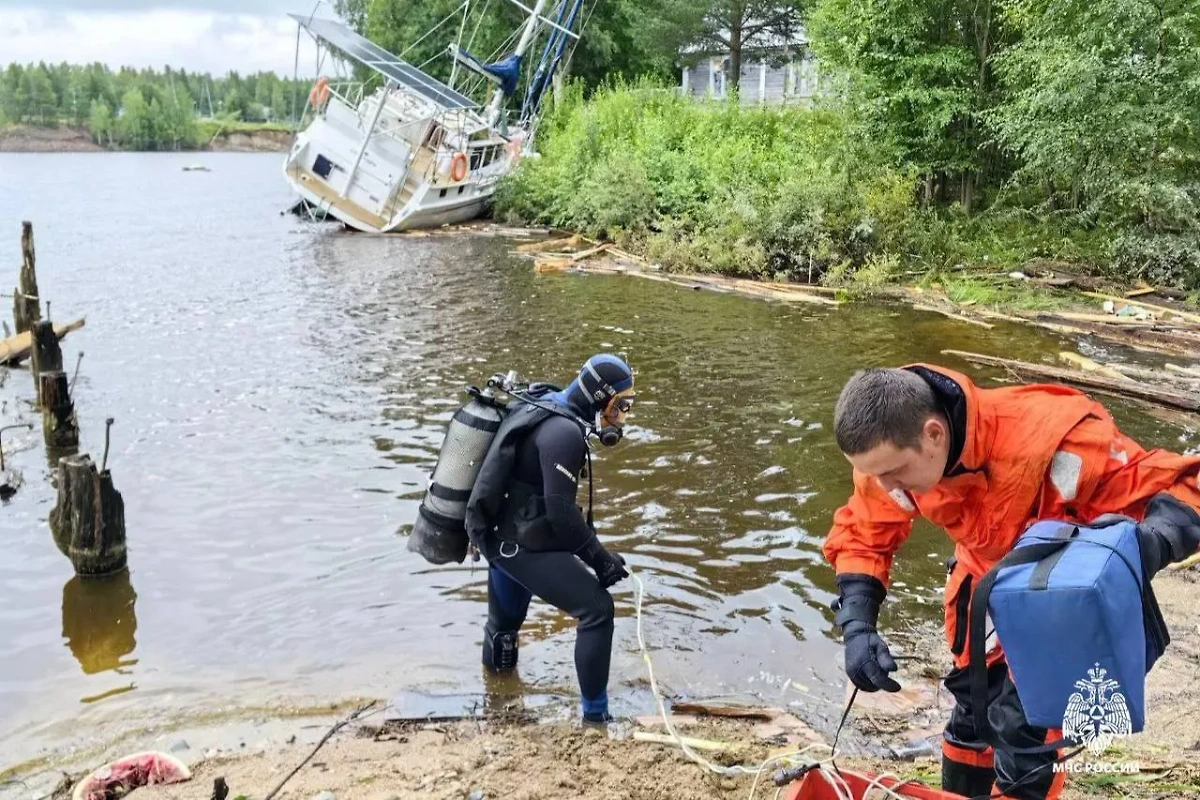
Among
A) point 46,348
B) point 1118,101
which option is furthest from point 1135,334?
point 46,348

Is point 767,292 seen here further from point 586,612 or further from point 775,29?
point 775,29

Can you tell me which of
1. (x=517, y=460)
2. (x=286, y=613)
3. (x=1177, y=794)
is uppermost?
(x=517, y=460)

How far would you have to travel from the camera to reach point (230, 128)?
4828 inches

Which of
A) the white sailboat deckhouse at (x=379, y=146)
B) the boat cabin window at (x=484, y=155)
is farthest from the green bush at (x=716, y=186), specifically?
the white sailboat deckhouse at (x=379, y=146)

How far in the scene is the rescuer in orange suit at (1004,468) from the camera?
8.37 feet

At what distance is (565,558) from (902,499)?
2.11 meters

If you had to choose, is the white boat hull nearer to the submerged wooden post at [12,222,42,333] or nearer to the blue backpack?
the submerged wooden post at [12,222,42,333]

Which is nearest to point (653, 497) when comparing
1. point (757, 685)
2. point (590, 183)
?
point (757, 685)

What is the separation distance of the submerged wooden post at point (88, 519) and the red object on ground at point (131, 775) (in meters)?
2.64

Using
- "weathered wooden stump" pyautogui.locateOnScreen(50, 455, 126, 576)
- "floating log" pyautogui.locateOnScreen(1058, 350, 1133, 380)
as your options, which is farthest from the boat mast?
"weathered wooden stump" pyautogui.locateOnScreen(50, 455, 126, 576)

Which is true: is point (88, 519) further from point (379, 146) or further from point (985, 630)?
point (379, 146)

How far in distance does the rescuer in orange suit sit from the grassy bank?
14.4 m

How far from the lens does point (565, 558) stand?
4637mm

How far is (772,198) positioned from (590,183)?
666cm
